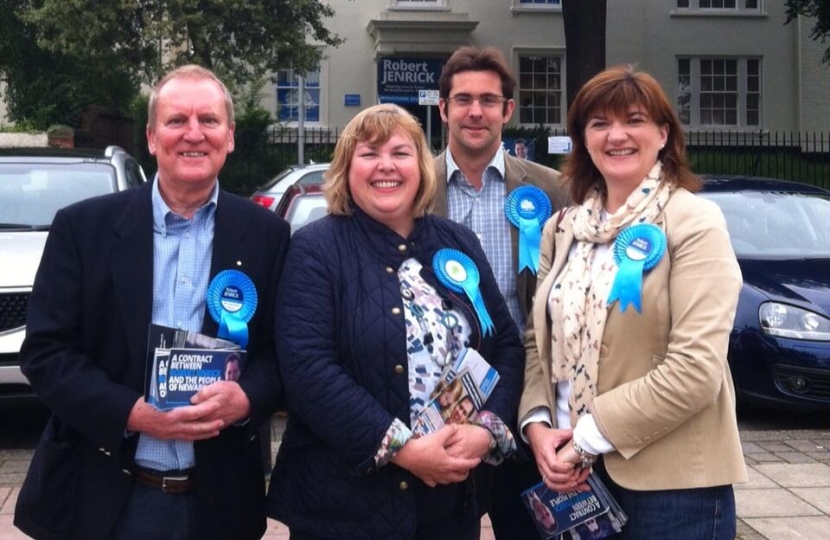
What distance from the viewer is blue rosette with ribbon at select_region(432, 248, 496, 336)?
10.0 ft

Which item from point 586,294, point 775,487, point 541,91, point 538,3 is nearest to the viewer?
point 586,294

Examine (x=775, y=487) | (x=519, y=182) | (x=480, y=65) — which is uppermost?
(x=480, y=65)

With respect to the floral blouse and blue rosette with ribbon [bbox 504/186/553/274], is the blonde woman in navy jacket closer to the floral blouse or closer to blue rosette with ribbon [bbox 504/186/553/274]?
the floral blouse

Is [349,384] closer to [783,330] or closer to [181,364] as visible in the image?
[181,364]

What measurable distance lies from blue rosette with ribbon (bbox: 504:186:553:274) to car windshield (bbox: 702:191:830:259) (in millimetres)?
4821

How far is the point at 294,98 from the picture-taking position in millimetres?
29109

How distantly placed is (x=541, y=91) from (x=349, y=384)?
27719 millimetres

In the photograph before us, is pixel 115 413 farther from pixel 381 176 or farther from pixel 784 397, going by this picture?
pixel 784 397

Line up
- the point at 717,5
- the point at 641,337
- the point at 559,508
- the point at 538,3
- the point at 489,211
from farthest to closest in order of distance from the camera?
1. the point at 717,5
2. the point at 538,3
3. the point at 489,211
4. the point at 559,508
5. the point at 641,337

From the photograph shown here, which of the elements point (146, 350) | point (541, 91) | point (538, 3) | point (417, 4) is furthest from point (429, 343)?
point (541, 91)

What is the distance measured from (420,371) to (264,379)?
17.7 inches

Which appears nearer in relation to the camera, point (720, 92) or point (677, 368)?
point (677, 368)

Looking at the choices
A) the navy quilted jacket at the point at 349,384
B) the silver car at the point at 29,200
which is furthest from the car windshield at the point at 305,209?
the navy quilted jacket at the point at 349,384

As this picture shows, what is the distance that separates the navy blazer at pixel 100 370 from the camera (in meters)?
2.86
